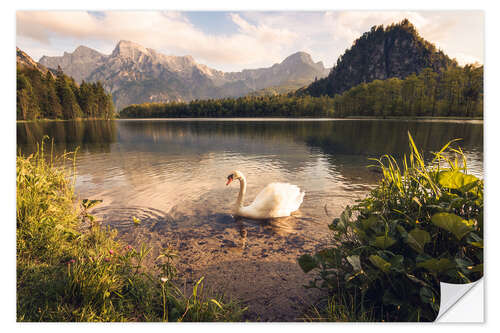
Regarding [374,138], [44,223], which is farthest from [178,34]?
[374,138]

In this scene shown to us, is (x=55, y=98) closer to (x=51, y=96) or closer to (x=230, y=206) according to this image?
(x=51, y=96)

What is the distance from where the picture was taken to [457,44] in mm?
3893

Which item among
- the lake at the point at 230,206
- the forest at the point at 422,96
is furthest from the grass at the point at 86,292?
the forest at the point at 422,96

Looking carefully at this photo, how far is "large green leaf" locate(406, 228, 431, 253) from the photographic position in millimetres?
1998

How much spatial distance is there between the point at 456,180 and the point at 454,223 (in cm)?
79

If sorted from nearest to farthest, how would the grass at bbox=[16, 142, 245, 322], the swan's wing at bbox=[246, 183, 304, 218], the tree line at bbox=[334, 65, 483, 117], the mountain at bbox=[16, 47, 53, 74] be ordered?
the grass at bbox=[16, 142, 245, 322] < the mountain at bbox=[16, 47, 53, 74] < the tree line at bbox=[334, 65, 483, 117] < the swan's wing at bbox=[246, 183, 304, 218]

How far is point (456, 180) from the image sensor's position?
8.16 feet

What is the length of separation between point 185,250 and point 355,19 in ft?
17.5

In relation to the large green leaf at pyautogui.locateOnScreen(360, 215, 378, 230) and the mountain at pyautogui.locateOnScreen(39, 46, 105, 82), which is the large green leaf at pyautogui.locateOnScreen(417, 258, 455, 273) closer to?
the large green leaf at pyautogui.locateOnScreen(360, 215, 378, 230)

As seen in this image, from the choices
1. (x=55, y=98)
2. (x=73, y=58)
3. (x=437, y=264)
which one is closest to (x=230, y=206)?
(x=437, y=264)

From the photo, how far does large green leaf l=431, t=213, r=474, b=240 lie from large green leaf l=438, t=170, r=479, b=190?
0.65m

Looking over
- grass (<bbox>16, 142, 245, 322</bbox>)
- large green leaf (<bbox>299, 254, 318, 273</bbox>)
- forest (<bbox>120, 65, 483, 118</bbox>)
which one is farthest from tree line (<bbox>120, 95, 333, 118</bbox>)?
large green leaf (<bbox>299, 254, 318, 273</bbox>)

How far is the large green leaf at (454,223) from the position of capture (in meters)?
1.93

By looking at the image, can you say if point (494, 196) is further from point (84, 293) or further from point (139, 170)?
point (139, 170)
